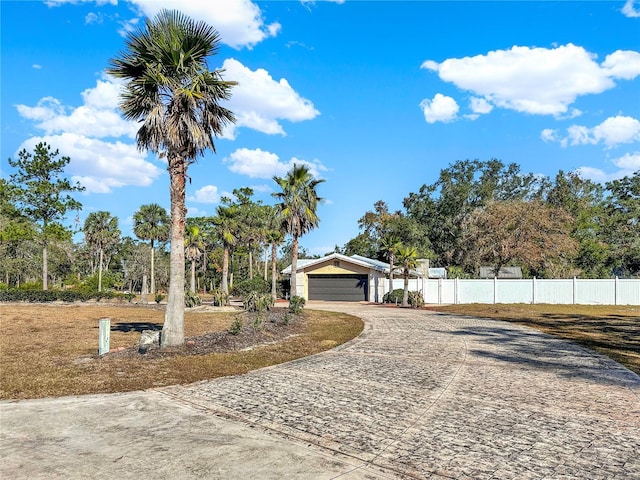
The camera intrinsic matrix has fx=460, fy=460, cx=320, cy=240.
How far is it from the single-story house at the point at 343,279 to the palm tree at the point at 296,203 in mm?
8075

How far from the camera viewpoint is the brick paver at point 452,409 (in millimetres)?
4949

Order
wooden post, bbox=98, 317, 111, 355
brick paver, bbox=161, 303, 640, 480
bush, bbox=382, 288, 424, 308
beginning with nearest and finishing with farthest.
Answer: brick paver, bbox=161, 303, 640, 480, wooden post, bbox=98, 317, 111, 355, bush, bbox=382, 288, 424, 308

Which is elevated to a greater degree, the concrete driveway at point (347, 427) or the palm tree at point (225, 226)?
Answer: the palm tree at point (225, 226)

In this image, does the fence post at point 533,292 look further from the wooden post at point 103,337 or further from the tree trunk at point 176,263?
the wooden post at point 103,337

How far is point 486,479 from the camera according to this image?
4.50m

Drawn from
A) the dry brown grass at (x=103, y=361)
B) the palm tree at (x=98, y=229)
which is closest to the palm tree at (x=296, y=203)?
the dry brown grass at (x=103, y=361)

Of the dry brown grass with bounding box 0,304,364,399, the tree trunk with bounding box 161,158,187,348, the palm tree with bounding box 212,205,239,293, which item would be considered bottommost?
the dry brown grass with bounding box 0,304,364,399

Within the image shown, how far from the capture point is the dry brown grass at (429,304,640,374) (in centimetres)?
1263

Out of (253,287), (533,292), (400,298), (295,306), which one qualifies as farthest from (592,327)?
(253,287)

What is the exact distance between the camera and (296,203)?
31688mm

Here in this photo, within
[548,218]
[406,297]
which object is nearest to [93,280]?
[406,297]

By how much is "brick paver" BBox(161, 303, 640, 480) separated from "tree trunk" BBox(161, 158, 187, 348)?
11.0ft

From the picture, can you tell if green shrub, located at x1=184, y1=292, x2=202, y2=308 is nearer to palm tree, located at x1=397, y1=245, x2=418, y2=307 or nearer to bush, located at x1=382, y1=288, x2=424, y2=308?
palm tree, located at x1=397, y1=245, x2=418, y2=307

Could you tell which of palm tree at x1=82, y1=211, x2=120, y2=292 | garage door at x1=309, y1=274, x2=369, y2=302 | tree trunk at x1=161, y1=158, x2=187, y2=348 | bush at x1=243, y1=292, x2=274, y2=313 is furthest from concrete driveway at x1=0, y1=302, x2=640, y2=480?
palm tree at x1=82, y1=211, x2=120, y2=292
